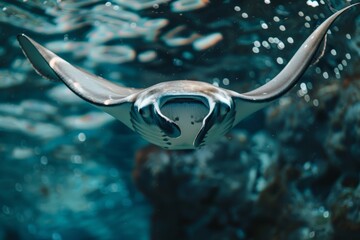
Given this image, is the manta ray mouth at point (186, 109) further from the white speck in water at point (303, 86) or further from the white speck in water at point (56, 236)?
the white speck in water at point (56, 236)

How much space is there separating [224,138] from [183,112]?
6.69m

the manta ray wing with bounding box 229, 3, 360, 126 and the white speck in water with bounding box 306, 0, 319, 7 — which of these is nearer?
the manta ray wing with bounding box 229, 3, 360, 126

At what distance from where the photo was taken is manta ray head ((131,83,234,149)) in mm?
3160

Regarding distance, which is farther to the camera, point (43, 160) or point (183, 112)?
point (43, 160)

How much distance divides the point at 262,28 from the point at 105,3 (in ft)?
9.41

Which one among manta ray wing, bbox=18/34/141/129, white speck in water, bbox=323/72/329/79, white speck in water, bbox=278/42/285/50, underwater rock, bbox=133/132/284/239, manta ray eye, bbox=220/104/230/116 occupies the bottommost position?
underwater rock, bbox=133/132/284/239

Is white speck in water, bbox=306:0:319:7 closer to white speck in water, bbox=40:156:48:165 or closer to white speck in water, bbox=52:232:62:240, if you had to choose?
white speck in water, bbox=40:156:48:165

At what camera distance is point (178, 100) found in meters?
3.37

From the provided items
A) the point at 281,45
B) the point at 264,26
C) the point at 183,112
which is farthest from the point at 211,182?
the point at 183,112

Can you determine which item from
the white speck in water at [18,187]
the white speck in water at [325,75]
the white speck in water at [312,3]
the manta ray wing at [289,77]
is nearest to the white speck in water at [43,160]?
the white speck in water at [18,187]

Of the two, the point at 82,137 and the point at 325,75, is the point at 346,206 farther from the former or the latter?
the point at 82,137

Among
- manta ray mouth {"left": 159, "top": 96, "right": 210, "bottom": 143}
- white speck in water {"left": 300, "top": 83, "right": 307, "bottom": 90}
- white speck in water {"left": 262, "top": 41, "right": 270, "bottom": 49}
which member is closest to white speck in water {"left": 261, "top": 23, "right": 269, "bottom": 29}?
white speck in water {"left": 262, "top": 41, "right": 270, "bottom": 49}

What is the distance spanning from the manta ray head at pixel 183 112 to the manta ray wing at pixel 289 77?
23cm

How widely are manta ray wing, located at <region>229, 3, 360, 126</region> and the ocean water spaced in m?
3.13
